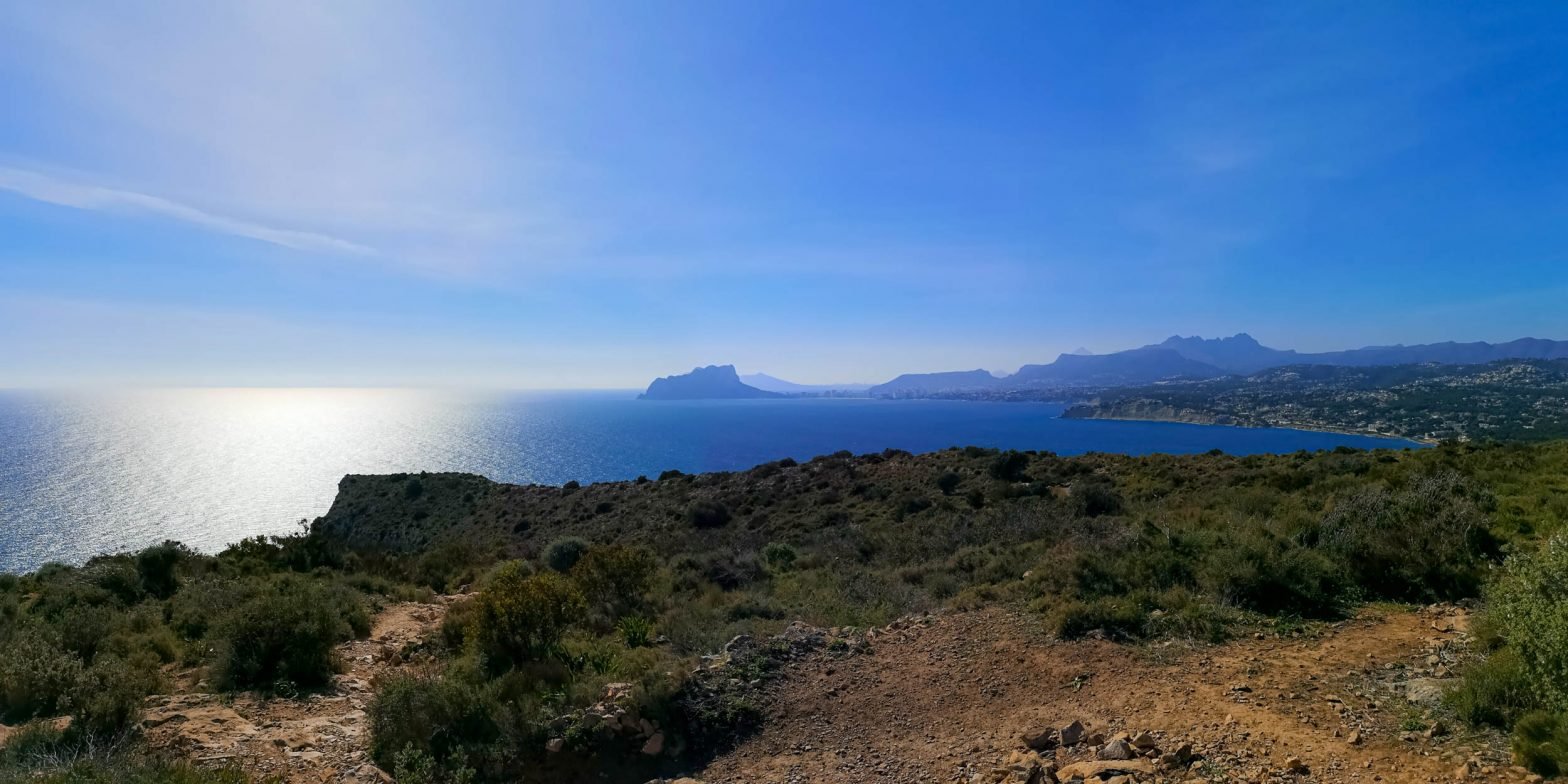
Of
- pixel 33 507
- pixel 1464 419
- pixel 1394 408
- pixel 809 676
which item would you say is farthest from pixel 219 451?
pixel 1394 408

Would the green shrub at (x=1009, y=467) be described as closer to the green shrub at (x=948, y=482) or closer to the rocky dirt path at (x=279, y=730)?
the green shrub at (x=948, y=482)

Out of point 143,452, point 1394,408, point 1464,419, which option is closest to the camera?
point 1464,419

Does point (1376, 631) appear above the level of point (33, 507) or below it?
above

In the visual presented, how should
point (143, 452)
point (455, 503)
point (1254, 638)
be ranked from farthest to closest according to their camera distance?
point (143, 452), point (455, 503), point (1254, 638)

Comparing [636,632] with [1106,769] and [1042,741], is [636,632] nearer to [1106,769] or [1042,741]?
[1042,741]

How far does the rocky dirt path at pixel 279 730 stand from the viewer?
5.79 metres

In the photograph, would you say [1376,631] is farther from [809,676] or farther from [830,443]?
[830,443]

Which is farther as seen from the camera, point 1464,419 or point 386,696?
point 1464,419

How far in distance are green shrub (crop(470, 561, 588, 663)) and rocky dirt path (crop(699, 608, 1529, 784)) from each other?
324cm

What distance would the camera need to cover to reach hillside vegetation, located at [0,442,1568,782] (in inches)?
236

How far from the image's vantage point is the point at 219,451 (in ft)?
310

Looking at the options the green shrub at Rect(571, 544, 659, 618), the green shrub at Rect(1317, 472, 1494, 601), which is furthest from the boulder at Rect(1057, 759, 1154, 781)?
the green shrub at Rect(571, 544, 659, 618)

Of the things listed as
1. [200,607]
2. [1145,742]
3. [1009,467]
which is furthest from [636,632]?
[1009,467]

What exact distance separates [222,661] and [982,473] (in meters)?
23.1
